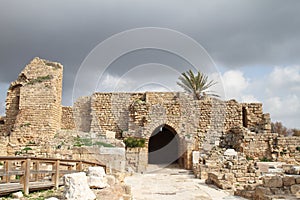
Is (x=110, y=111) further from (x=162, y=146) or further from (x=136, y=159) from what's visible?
(x=162, y=146)

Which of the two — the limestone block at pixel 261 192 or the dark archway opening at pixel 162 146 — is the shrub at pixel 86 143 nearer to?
the dark archway opening at pixel 162 146

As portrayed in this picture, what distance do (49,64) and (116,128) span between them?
583 cm

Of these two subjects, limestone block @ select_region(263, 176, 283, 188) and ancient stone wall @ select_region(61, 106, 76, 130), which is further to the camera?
ancient stone wall @ select_region(61, 106, 76, 130)

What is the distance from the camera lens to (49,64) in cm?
1930

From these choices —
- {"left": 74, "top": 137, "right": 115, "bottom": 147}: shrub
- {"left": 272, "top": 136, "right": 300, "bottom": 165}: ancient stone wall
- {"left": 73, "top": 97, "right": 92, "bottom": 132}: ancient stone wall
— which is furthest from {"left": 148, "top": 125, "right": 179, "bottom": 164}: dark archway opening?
{"left": 74, "top": 137, "right": 115, "bottom": 147}: shrub

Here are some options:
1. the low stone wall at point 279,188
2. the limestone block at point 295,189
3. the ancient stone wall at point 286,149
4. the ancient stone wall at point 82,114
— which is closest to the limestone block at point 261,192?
the low stone wall at point 279,188

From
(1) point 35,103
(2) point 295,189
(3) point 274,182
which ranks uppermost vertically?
(1) point 35,103

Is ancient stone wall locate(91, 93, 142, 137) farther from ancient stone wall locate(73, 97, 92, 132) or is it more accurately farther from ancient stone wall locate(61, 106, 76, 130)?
ancient stone wall locate(61, 106, 76, 130)

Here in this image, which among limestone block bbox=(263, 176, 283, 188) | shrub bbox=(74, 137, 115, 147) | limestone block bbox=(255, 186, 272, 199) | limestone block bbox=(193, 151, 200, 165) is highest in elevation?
shrub bbox=(74, 137, 115, 147)

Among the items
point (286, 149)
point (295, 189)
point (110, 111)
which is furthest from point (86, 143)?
point (286, 149)

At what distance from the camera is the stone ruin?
15.6 m

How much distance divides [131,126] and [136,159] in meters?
2.67

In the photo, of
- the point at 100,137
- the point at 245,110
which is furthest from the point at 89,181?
the point at 245,110

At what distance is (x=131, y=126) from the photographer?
19656mm
